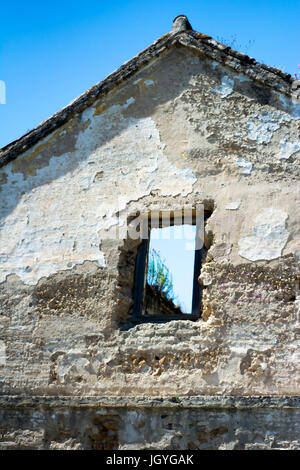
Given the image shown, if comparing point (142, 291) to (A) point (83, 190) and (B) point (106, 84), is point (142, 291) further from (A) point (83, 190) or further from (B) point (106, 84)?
(B) point (106, 84)

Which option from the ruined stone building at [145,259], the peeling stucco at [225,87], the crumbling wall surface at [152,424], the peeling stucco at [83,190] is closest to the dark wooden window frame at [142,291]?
the ruined stone building at [145,259]

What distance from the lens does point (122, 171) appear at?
562cm

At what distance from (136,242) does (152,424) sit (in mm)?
1778

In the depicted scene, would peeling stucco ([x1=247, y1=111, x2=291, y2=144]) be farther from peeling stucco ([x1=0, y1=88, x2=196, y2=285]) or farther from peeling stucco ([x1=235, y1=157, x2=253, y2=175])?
peeling stucco ([x1=0, y1=88, x2=196, y2=285])

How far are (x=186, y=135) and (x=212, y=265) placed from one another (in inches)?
56.6

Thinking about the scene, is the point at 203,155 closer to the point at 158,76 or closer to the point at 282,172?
the point at 282,172

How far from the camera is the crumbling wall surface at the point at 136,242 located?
4719 millimetres

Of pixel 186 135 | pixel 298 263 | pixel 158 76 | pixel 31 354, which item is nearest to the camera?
pixel 298 263

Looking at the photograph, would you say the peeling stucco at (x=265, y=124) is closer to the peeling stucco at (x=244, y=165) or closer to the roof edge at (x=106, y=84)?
the peeling stucco at (x=244, y=165)

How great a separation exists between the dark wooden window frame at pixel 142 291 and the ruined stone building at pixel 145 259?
1 cm

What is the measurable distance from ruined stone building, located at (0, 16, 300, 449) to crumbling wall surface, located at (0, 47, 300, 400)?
0.04 ft

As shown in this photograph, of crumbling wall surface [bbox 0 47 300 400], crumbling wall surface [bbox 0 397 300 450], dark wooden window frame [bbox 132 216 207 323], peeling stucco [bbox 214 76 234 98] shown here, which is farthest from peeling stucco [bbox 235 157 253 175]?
crumbling wall surface [bbox 0 397 300 450]

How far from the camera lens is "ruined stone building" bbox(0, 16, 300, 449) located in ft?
14.9

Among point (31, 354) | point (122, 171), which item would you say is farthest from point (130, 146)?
point (31, 354)
